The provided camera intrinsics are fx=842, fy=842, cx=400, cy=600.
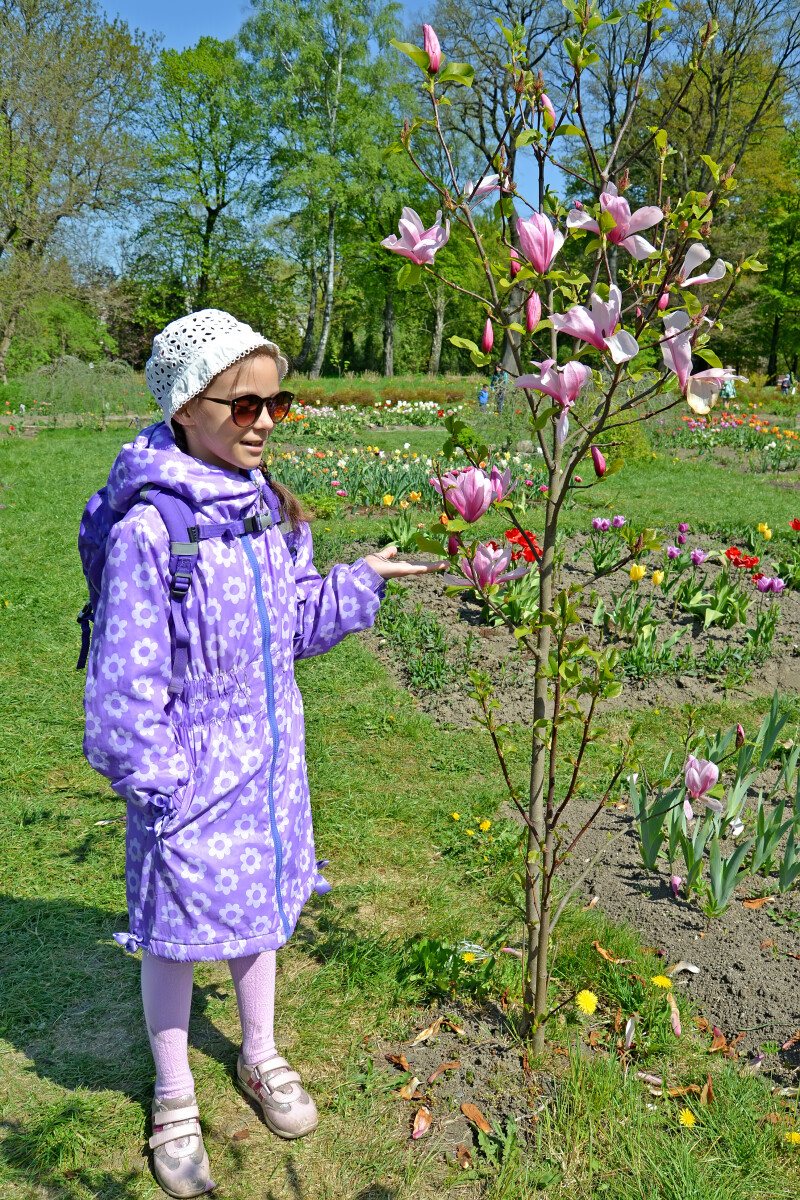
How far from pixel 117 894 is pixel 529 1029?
1.41 metres

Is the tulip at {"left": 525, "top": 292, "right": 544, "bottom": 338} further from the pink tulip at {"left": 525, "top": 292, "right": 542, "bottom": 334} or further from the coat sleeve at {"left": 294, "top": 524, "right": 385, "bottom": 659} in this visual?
the coat sleeve at {"left": 294, "top": 524, "right": 385, "bottom": 659}

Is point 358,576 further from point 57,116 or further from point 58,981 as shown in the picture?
point 57,116

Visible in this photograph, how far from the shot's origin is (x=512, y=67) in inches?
57.9

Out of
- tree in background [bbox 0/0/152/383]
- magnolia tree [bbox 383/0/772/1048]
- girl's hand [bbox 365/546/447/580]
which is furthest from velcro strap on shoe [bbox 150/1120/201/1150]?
tree in background [bbox 0/0/152/383]

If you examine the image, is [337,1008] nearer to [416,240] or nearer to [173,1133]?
[173,1133]

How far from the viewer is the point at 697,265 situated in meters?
1.34

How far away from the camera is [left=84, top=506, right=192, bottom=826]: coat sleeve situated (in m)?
1.53

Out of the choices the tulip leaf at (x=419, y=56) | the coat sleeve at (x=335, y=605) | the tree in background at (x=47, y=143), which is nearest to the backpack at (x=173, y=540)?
the coat sleeve at (x=335, y=605)

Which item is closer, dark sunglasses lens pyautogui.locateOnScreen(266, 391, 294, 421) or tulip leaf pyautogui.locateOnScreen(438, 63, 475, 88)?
tulip leaf pyautogui.locateOnScreen(438, 63, 475, 88)

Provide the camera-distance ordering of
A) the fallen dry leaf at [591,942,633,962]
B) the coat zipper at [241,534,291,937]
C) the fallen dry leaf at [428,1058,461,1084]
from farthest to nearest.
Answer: the fallen dry leaf at [591,942,633,962]
the fallen dry leaf at [428,1058,461,1084]
the coat zipper at [241,534,291,937]

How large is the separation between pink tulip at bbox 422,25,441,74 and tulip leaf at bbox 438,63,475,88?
2 cm

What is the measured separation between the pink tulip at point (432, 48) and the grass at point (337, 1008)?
2.01 meters

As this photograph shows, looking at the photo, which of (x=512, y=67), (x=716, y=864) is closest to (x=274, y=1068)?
(x=716, y=864)

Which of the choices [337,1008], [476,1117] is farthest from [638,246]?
[337,1008]
